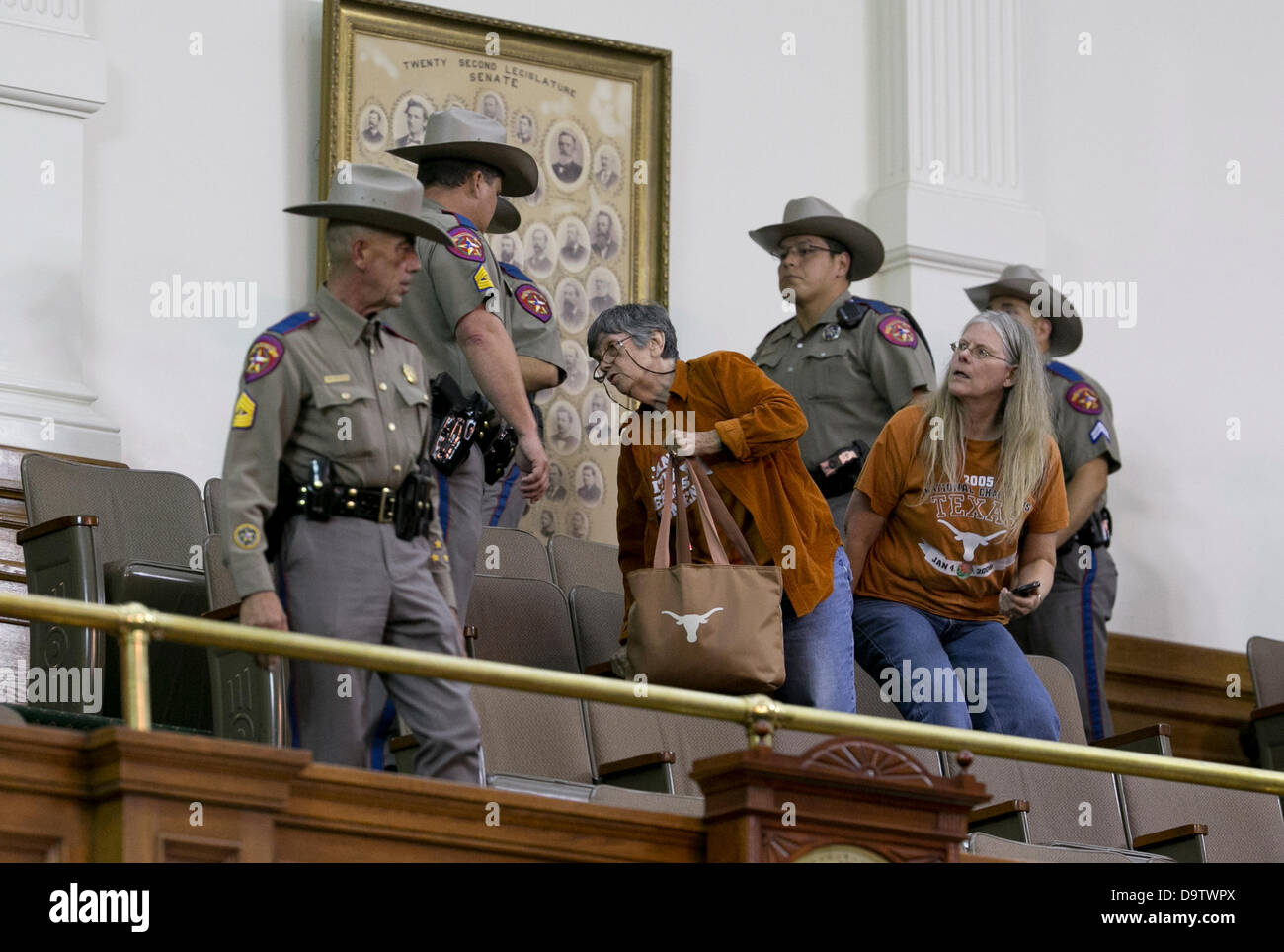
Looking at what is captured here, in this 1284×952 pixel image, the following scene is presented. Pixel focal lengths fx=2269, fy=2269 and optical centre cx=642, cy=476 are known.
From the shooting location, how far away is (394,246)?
425cm

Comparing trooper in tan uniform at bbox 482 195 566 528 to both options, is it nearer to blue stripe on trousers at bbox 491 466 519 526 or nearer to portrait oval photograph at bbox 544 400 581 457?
blue stripe on trousers at bbox 491 466 519 526

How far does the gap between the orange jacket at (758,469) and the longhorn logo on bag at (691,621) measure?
0.27m

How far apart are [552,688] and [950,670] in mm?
1682

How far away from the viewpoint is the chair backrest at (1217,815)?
571 centimetres

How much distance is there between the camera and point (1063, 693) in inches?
242

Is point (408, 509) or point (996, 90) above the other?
point (996, 90)

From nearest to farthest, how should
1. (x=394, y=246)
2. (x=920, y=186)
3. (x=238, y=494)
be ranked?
(x=238, y=494), (x=394, y=246), (x=920, y=186)

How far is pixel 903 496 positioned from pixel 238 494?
6.63 feet

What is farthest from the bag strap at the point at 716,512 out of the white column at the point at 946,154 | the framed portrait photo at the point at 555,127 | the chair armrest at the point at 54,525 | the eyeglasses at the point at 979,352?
the white column at the point at 946,154

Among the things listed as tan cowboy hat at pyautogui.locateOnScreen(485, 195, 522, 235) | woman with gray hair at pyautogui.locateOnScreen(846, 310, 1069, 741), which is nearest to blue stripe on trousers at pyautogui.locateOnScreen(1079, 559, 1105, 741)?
woman with gray hair at pyautogui.locateOnScreen(846, 310, 1069, 741)

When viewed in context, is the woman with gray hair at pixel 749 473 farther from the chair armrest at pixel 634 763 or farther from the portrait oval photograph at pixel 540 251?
the portrait oval photograph at pixel 540 251

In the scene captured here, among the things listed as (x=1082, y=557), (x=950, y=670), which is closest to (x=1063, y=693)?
(x=1082, y=557)
